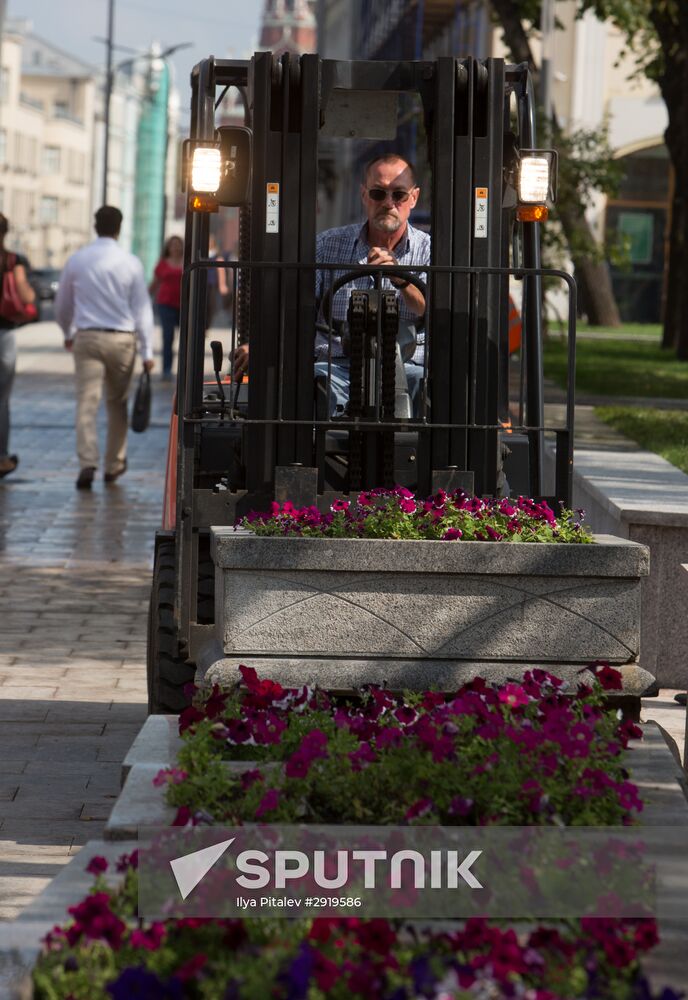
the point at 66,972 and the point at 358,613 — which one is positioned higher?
the point at 358,613

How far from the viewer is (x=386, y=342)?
615 cm

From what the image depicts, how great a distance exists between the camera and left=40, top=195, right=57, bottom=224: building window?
5320 inches

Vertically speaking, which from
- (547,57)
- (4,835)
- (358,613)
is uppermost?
(547,57)

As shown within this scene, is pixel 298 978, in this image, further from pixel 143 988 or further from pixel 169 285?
pixel 169 285

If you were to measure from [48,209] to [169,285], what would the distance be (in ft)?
376

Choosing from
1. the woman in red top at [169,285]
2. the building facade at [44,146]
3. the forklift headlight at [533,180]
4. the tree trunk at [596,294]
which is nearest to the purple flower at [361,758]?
the forklift headlight at [533,180]

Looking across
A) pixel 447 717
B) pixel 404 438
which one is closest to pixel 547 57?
pixel 404 438

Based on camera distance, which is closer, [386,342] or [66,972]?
[66,972]

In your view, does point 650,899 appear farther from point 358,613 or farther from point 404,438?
point 404,438

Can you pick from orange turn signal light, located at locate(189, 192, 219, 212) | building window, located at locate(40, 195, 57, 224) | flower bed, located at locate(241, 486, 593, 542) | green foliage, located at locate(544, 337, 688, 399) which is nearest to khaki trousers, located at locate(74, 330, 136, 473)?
green foliage, located at locate(544, 337, 688, 399)

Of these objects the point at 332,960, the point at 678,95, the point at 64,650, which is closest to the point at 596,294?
the point at 678,95

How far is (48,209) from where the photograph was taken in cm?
13662

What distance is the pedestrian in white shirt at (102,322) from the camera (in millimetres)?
15039

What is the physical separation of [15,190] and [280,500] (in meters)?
122
